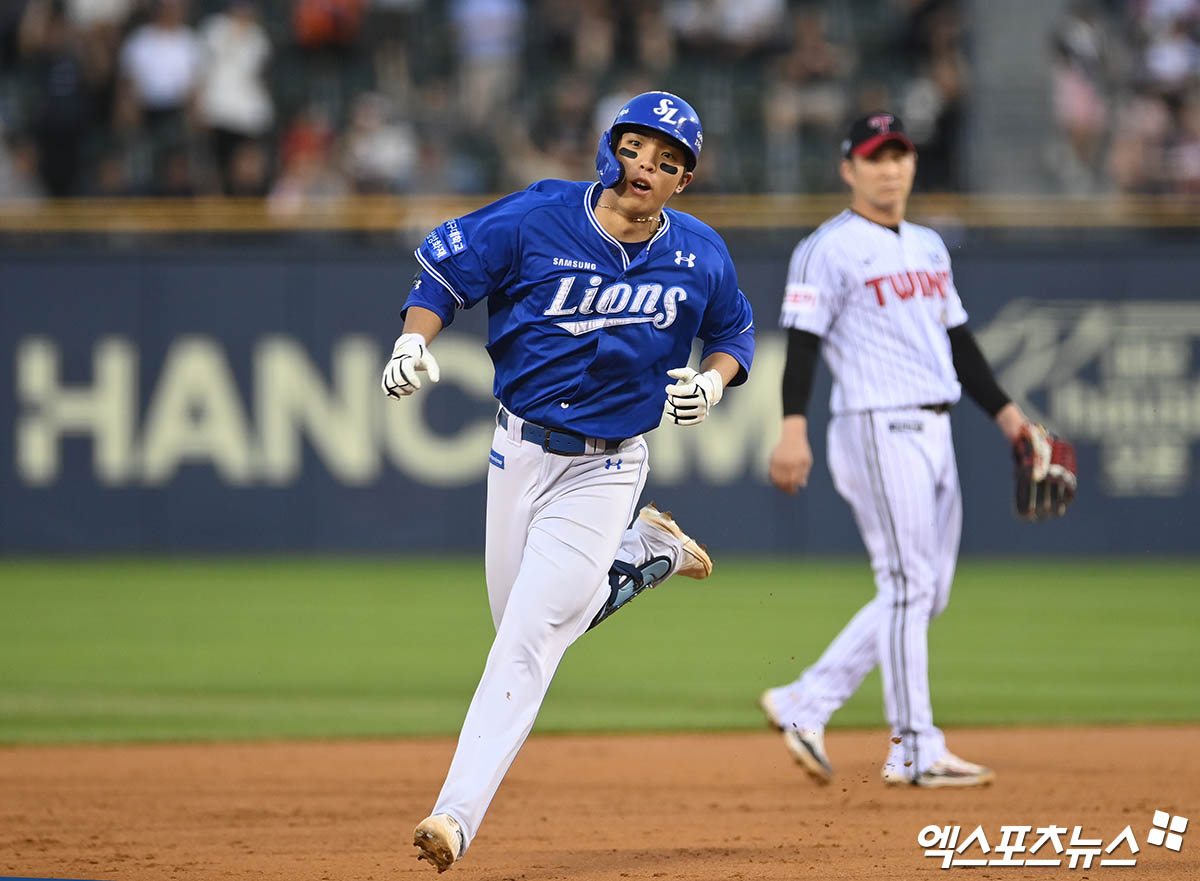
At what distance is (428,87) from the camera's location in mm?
16281

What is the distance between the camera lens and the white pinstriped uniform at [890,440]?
6.46 m

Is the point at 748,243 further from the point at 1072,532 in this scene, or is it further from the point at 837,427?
the point at 837,427

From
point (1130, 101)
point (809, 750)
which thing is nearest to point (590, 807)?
point (809, 750)

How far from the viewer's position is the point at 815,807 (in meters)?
6.20

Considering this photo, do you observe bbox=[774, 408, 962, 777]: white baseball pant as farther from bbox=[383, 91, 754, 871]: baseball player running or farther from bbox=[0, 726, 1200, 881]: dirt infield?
bbox=[383, 91, 754, 871]: baseball player running

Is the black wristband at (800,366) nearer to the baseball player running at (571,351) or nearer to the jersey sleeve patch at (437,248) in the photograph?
the baseball player running at (571,351)

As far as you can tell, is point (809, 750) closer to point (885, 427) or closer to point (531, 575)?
point (885, 427)

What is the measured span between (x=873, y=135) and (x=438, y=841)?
351 cm

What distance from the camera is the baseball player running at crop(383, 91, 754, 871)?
16.2 ft

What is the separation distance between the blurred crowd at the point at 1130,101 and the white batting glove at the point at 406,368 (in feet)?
40.5

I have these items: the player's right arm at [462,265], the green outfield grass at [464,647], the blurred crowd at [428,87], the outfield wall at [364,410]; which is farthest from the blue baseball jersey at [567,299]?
the blurred crowd at [428,87]

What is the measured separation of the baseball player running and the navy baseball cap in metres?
1.66

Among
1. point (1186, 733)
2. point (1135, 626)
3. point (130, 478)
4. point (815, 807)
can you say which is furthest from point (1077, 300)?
point (815, 807)

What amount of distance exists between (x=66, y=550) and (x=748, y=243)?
6.77 meters
